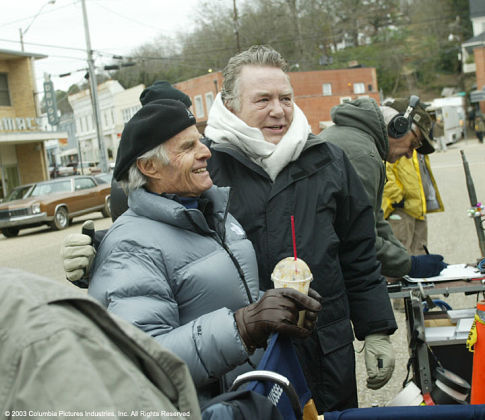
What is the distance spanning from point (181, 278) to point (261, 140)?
1.03m

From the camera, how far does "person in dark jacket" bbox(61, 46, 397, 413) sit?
2441mm

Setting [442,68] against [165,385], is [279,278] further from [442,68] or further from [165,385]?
[442,68]

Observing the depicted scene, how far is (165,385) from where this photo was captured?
0.90 metres

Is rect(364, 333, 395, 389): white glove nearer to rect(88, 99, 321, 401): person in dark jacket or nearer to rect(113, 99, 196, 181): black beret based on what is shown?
rect(88, 99, 321, 401): person in dark jacket

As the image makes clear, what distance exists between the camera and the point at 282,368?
163 cm

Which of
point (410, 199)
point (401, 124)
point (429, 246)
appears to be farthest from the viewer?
point (429, 246)

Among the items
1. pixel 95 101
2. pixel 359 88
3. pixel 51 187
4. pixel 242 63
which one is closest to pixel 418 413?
pixel 242 63

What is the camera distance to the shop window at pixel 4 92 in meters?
33.6

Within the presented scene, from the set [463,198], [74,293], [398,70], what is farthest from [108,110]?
[74,293]

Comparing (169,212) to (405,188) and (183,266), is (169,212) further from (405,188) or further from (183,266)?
(405,188)

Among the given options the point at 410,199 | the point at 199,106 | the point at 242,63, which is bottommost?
the point at 410,199

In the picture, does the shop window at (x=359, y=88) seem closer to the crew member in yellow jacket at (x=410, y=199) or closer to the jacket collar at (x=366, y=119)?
the crew member in yellow jacket at (x=410, y=199)

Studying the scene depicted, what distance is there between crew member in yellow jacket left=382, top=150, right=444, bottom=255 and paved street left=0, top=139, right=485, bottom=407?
0.85 meters

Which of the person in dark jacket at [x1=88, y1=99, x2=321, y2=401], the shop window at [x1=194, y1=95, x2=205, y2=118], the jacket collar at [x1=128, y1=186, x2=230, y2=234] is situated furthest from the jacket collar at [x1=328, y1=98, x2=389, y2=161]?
the shop window at [x1=194, y1=95, x2=205, y2=118]
